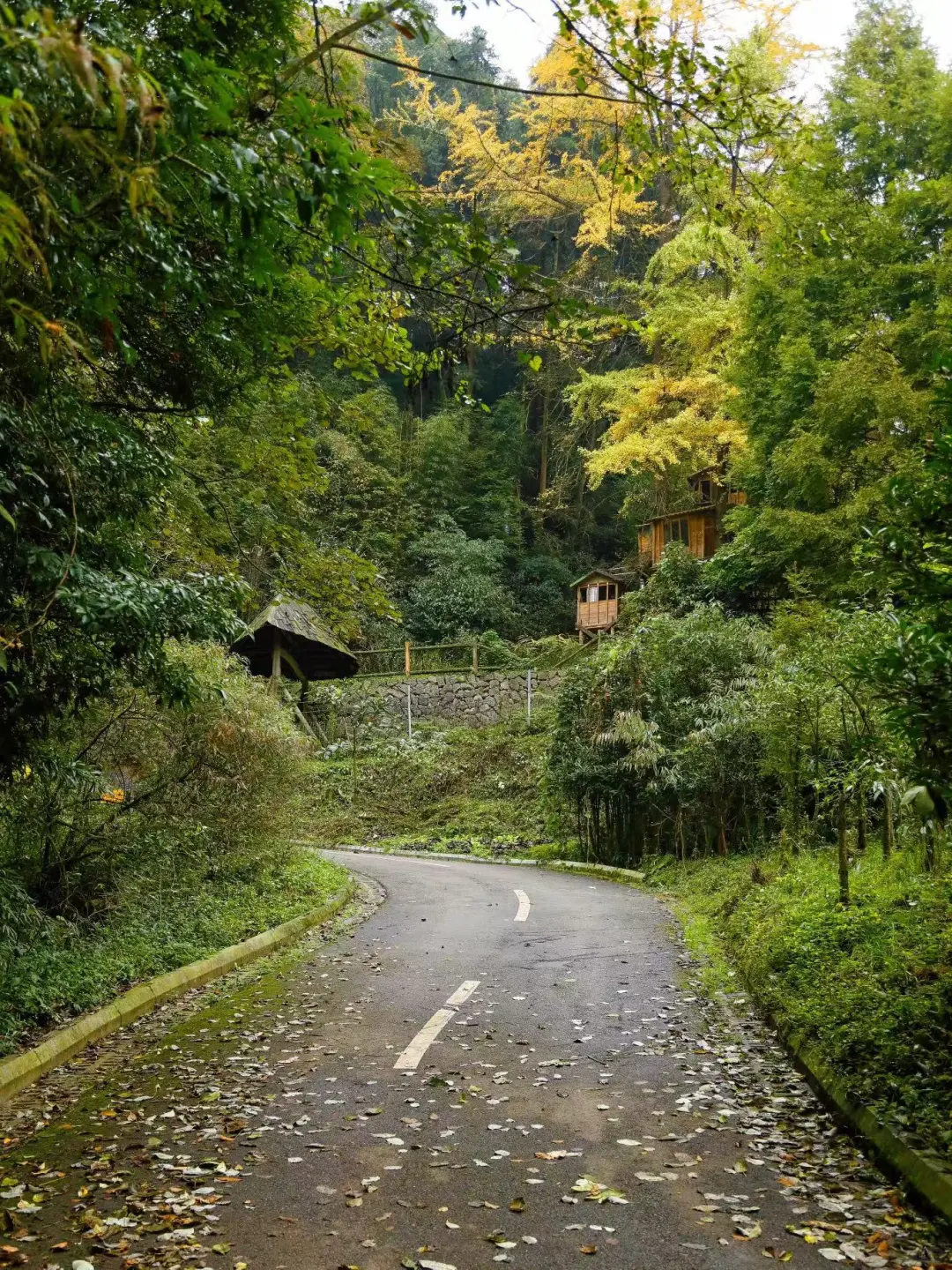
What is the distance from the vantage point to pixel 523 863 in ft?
67.0

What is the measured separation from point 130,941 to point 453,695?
81.0ft

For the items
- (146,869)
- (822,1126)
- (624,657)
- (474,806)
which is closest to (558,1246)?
(822,1126)

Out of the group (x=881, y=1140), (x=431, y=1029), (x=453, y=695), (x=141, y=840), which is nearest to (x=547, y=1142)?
(x=881, y=1140)

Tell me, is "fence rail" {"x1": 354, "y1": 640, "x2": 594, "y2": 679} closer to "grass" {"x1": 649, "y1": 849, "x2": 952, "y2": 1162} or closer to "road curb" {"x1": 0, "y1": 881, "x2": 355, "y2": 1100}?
"grass" {"x1": 649, "y1": 849, "x2": 952, "y2": 1162}

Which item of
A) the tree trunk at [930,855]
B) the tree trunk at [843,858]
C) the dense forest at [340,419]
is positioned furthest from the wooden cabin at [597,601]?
the tree trunk at [843,858]

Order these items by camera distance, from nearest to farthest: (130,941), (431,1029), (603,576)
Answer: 1. (431,1029)
2. (130,941)
3. (603,576)

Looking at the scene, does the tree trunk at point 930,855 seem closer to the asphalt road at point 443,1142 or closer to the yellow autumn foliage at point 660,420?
the asphalt road at point 443,1142

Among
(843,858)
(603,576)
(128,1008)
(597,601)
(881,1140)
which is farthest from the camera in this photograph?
(597,601)

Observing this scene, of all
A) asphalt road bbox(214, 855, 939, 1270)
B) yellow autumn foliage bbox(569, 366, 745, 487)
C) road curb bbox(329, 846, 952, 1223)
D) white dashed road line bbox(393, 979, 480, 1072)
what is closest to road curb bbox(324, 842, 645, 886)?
asphalt road bbox(214, 855, 939, 1270)

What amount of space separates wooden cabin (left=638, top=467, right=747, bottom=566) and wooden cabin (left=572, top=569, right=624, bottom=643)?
5.77ft

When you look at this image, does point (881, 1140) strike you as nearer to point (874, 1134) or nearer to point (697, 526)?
point (874, 1134)

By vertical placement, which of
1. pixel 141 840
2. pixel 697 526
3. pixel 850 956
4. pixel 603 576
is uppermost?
pixel 697 526

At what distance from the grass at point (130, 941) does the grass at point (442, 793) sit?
35.4 ft

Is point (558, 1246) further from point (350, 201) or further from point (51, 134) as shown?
point (51, 134)
